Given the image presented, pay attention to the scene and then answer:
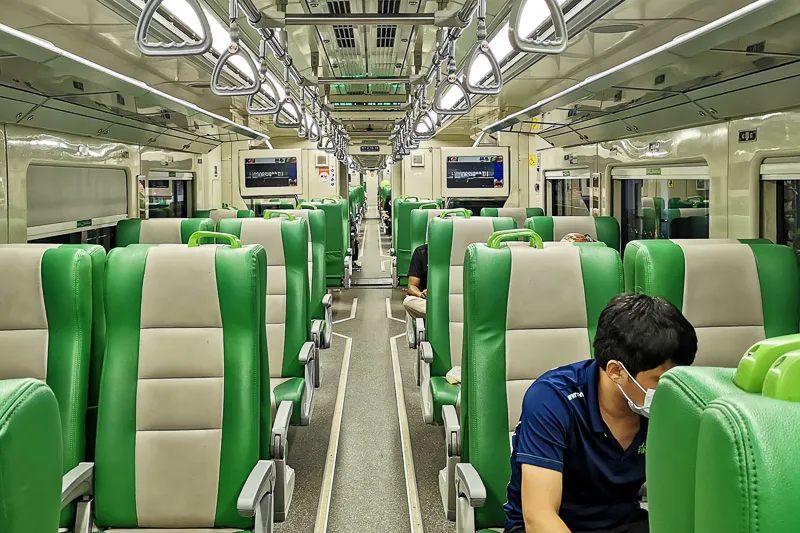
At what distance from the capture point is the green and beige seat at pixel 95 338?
2.77 m

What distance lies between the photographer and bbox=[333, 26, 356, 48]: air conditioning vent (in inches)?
215

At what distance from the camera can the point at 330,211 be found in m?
10.6

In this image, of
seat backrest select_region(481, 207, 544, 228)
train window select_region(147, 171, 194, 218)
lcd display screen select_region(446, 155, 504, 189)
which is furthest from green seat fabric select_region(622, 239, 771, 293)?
lcd display screen select_region(446, 155, 504, 189)

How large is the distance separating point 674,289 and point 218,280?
178 cm

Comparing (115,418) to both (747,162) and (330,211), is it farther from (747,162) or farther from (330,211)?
(330,211)

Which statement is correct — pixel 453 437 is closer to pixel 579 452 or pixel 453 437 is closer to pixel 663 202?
pixel 579 452

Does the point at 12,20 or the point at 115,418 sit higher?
the point at 12,20

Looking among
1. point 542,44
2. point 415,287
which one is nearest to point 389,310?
point 415,287

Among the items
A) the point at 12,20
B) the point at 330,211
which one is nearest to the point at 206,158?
the point at 330,211

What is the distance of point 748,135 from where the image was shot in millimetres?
3910

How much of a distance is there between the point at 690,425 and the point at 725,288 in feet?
6.91

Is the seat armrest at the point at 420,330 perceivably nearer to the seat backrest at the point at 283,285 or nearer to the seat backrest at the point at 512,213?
the seat backrest at the point at 283,285

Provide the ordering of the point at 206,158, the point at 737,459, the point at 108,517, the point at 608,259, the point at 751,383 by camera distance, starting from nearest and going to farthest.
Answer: the point at 737,459 → the point at 751,383 → the point at 108,517 → the point at 608,259 → the point at 206,158

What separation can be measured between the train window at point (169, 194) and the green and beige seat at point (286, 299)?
107 inches
